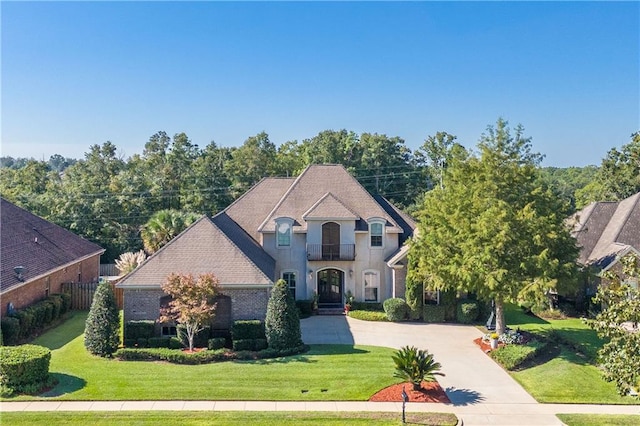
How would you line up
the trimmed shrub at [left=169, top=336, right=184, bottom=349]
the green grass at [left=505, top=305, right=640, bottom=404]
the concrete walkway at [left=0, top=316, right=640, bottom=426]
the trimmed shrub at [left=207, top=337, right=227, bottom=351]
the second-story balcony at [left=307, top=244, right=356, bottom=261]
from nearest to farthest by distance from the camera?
the concrete walkway at [left=0, top=316, right=640, bottom=426]
the green grass at [left=505, top=305, right=640, bottom=404]
the trimmed shrub at [left=207, top=337, right=227, bottom=351]
the trimmed shrub at [left=169, top=336, right=184, bottom=349]
the second-story balcony at [left=307, top=244, right=356, bottom=261]

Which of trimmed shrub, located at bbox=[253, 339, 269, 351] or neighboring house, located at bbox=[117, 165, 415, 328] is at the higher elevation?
neighboring house, located at bbox=[117, 165, 415, 328]

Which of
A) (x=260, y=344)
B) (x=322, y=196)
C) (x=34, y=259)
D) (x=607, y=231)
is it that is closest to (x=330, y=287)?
(x=322, y=196)

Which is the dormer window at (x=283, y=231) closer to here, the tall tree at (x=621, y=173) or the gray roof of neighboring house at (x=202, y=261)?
the gray roof of neighboring house at (x=202, y=261)

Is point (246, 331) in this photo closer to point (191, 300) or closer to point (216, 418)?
point (191, 300)

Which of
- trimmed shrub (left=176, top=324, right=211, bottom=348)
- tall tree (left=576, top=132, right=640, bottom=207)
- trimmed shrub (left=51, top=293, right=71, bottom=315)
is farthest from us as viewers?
tall tree (left=576, top=132, right=640, bottom=207)

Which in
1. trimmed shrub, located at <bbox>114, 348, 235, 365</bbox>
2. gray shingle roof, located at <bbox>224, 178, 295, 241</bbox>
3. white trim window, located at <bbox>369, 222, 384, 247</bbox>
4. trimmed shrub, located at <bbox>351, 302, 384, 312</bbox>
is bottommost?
trimmed shrub, located at <bbox>114, 348, 235, 365</bbox>

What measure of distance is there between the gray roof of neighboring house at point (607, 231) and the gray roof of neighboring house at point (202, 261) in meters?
16.6

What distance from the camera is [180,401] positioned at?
14570mm

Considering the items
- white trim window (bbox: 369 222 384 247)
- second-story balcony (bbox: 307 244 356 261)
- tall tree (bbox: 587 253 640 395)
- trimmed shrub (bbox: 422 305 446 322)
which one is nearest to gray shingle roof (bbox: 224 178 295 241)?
second-story balcony (bbox: 307 244 356 261)

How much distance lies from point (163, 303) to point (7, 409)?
7371 millimetres

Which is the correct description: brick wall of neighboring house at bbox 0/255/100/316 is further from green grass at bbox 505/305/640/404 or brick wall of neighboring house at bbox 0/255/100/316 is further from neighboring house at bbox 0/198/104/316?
green grass at bbox 505/305/640/404

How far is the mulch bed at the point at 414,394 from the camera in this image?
593 inches

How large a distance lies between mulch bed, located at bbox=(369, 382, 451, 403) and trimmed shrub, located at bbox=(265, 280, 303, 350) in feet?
15.7

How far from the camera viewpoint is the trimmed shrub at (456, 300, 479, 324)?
24984mm
